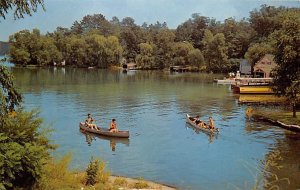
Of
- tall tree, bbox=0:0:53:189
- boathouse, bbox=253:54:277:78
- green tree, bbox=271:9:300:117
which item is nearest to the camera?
tall tree, bbox=0:0:53:189

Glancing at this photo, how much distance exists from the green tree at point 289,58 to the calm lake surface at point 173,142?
399 cm

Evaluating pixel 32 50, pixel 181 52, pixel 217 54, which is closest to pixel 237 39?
pixel 217 54

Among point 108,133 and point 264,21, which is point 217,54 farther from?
point 108,133

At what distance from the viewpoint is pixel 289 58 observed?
3941 centimetres

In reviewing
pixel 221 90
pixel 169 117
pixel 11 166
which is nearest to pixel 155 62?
pixel 221 90

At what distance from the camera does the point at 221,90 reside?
75688 mm

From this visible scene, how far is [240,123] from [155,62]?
108 m

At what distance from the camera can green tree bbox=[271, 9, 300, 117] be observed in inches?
1537

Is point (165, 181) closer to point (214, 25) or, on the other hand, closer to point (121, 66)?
point (121, 66)

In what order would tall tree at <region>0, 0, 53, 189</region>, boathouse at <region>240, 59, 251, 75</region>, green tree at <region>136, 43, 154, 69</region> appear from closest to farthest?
tall tree at <region>0, 0, 53, 189</region>
boathouse at <region>240, 59, 251, 75</region>
green tree at <region>136, 43, 154, 69</region>

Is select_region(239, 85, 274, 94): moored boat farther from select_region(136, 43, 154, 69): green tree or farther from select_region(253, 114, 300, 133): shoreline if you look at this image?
select_region(136, 43, 154, 69): green tree

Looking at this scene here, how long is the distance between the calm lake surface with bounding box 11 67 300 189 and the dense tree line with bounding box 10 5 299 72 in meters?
72.0

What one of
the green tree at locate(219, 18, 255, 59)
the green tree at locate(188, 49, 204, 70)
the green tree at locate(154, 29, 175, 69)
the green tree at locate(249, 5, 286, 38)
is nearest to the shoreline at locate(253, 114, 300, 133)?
the green tree at locate(219, 18, 255, 59)

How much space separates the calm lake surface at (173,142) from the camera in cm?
2598
